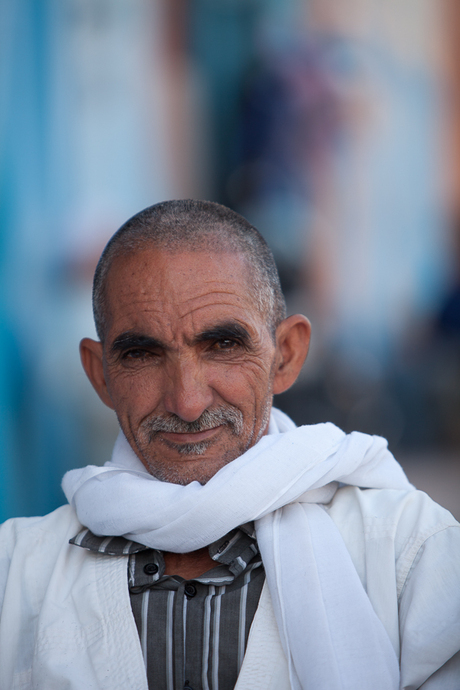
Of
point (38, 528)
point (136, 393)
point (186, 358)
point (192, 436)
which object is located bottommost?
point (38, 528)

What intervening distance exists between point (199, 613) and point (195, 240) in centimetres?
107

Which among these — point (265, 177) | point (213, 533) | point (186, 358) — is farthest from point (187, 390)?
point (265, 177)

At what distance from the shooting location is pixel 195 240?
6.80 feet

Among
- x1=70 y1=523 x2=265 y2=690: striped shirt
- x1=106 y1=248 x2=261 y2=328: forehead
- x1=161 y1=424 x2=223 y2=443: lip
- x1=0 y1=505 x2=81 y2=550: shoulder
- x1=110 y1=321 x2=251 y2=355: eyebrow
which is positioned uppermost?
x1=106 y1=248 x2=261 y2=328: forehead

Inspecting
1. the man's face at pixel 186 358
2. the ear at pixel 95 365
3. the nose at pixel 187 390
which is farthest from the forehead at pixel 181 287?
the ear at pixel 95 365

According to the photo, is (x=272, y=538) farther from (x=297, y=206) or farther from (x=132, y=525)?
(x=297, y=206)

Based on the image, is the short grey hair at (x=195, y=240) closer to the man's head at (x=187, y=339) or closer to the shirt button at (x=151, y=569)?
the man's head at (x=187, y=339)

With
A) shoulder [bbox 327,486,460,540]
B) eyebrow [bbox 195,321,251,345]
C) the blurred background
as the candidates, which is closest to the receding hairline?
eyebrow [bbox 195,321,251,345]

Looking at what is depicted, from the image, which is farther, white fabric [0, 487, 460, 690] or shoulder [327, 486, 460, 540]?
shoulder [327, 486, 460, 540]

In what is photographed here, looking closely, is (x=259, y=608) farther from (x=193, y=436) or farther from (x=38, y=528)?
(x=38, y=528)

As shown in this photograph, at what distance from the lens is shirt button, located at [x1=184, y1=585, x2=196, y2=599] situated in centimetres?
187

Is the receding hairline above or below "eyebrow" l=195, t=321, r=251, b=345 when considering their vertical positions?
above

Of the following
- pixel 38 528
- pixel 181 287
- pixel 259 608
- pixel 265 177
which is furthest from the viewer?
pixel 265 177

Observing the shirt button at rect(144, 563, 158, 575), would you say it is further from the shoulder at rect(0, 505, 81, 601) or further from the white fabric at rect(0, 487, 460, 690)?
the shoulder at rect(0, 505, 81, 601)
